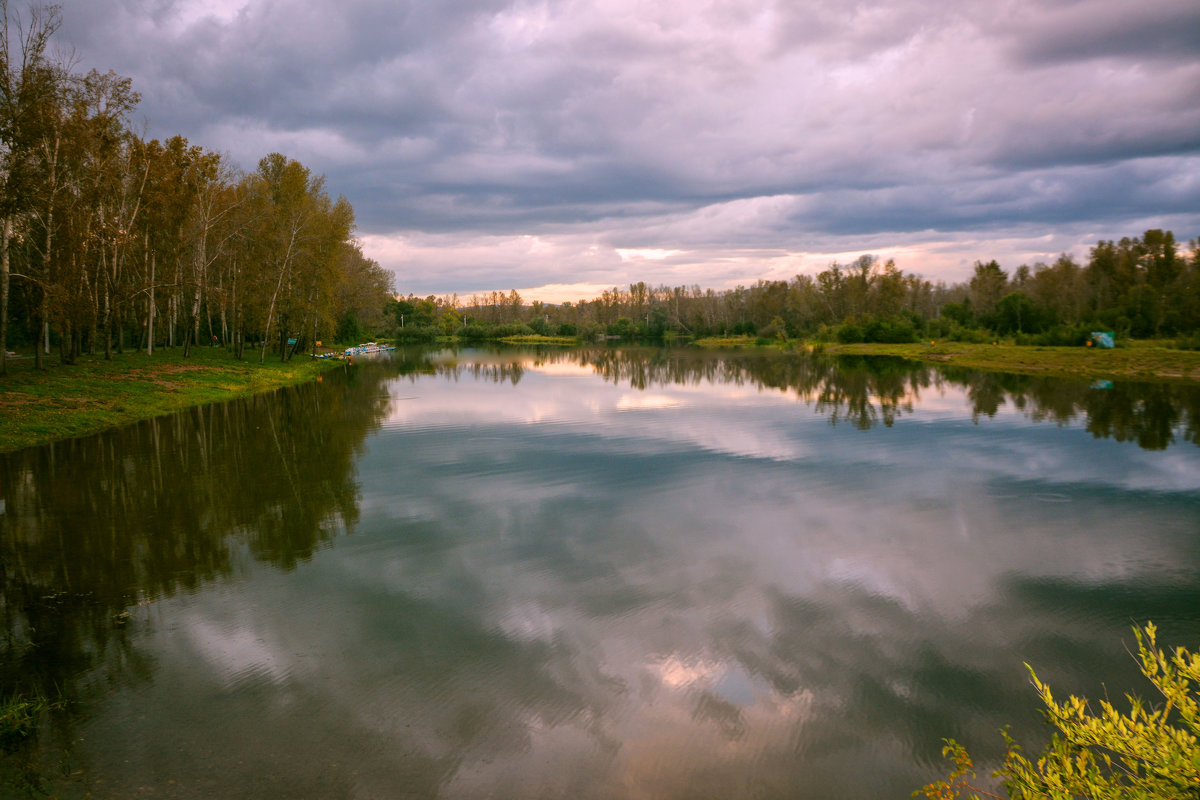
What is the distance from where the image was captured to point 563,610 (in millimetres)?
6934

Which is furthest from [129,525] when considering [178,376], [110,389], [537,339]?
[537,339]

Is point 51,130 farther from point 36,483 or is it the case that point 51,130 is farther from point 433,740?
point 433,740

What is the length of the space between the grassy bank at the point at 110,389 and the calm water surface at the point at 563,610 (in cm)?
265


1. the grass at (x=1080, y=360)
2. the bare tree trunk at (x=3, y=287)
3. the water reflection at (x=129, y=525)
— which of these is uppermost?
the bare tree trunk at (x=3, y=287)

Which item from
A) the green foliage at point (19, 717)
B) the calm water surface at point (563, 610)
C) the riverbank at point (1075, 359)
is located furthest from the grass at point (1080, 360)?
the green foliage at point (19, 717)

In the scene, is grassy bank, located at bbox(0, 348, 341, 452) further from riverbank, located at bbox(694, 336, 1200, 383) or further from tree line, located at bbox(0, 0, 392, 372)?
riverbank, located at bbox(694, 336, 1200, 383)

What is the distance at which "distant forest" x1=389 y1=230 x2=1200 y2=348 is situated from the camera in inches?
2121

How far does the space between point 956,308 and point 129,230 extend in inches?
3066

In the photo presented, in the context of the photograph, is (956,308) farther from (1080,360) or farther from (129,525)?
(129,525)

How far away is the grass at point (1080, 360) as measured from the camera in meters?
34.7

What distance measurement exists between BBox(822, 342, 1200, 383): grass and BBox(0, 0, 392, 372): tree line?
44693mm

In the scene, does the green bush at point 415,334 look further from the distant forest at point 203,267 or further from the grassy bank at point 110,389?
the grassy bank at point 110,389

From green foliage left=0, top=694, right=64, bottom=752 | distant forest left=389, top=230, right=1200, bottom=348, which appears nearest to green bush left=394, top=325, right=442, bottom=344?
distant forest left=389, top=230, right=1200, bottom=348

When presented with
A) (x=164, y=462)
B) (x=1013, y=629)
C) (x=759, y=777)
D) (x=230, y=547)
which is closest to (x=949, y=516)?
(x=1013, y=629)
